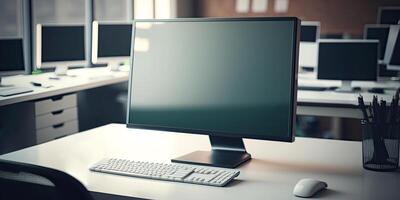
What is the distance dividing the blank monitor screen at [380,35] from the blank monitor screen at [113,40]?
212 cm

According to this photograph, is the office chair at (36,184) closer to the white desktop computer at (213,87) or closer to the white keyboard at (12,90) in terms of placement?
the white desktop computer at (213,87)

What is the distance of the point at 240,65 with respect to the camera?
1.96 m

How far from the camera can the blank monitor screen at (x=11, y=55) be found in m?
4.13

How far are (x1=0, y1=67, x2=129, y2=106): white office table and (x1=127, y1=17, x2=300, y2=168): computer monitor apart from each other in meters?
1.81

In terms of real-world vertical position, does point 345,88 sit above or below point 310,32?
below

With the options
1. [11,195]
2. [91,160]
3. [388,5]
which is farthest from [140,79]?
[388,5]

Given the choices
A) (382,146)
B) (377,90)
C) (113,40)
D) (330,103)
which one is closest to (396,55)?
(377,90)

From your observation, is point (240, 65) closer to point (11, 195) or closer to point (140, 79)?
point (140, 79)

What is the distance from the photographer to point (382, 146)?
190 centimetres

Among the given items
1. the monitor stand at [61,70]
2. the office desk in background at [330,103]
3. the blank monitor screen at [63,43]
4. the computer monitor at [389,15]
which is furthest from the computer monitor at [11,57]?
the computer monitor at [389,15]

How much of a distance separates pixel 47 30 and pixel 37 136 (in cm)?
105

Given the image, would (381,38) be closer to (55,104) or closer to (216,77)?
(55,104)

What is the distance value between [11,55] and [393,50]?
2792 mm

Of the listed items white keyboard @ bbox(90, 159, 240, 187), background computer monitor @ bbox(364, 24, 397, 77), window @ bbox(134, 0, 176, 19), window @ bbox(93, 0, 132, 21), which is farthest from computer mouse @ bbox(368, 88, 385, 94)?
window @ bbox(93, 0, 132, 21)
